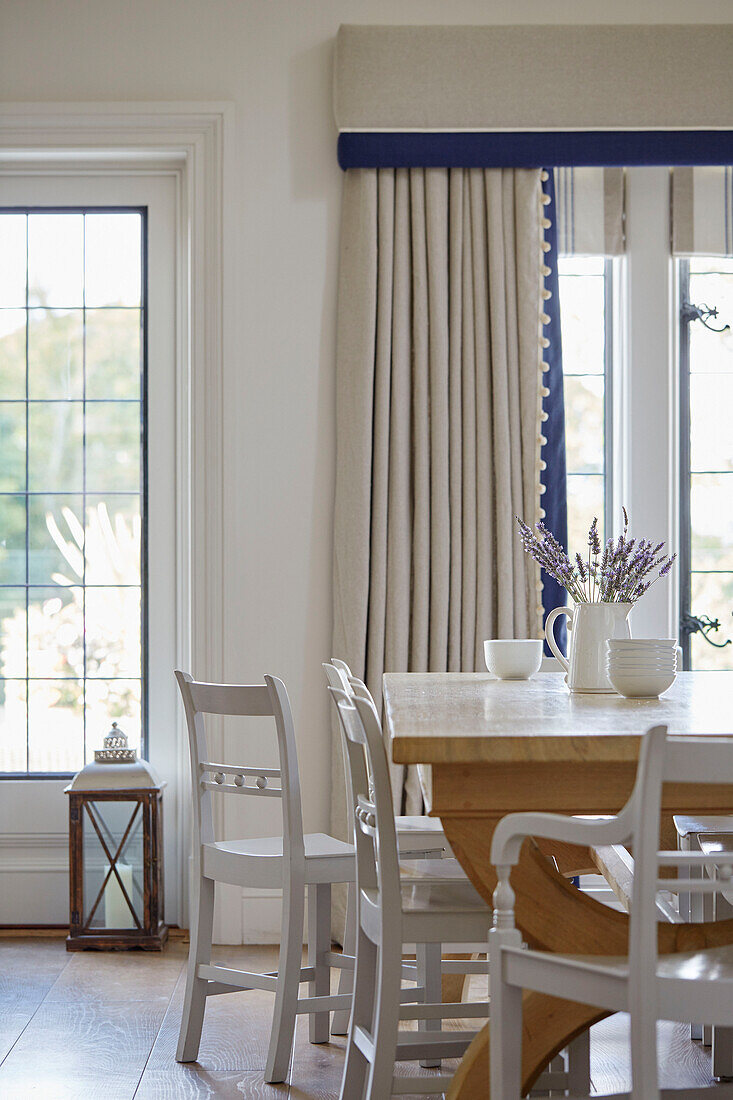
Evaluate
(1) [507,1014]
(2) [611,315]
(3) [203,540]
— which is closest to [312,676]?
(3) [203,540]

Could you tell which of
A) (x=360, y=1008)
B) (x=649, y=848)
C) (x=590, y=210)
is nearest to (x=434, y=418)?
(x=590, y=210)

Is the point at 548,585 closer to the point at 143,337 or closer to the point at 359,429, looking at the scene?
the point at 359,429

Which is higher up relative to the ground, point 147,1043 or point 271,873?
point 271,873

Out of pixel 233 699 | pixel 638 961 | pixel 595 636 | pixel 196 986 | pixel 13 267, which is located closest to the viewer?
pixel 638 961

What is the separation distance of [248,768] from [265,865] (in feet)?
0.70

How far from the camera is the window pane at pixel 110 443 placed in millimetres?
3883

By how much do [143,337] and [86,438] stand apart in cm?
40

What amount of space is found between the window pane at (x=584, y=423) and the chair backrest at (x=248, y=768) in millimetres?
1724

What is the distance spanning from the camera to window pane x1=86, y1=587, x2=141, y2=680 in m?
3.87

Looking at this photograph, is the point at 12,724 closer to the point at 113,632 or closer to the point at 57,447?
the point at 113,632

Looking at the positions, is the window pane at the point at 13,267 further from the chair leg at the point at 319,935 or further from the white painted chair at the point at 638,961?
the white painted chair at the point at 638,961

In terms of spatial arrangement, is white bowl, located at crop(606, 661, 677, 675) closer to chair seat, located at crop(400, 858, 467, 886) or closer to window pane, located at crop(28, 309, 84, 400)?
chair seat, located at crop(400, 858, 467, 886)

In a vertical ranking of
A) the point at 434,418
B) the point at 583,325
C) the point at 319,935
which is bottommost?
the point at 319,935

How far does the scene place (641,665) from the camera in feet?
7.20
